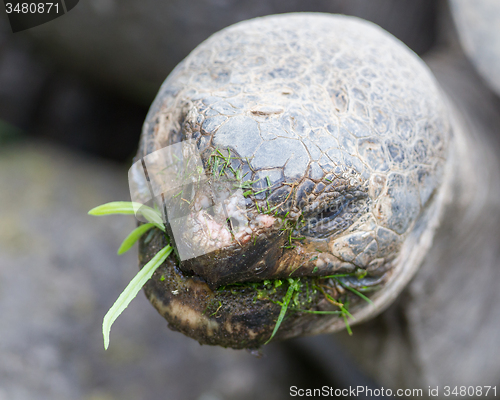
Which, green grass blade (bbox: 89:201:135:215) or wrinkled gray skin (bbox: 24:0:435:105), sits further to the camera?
wrinkled gray skin (bbox: 24:0:435:105)

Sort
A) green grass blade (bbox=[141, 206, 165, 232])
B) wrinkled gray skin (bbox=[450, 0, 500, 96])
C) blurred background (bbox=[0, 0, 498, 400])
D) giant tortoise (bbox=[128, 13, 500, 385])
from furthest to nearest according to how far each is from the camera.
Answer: blurred background (bbox=[0, 0, 498, 400]), wrinkled gray skin (bbox=[450, 0, 500, 96]), green grass blade (bbox=[141, 206, 165, 232]), giant tortoise (bbox=[128, 13, 500, 385])

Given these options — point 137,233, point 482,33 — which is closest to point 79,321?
point 137,233

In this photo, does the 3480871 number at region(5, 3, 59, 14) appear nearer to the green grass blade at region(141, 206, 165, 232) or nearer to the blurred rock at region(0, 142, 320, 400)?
the blurred rock at region(0, 142, 320, 400)

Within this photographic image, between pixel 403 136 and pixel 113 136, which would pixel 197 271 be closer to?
pixel 403 136

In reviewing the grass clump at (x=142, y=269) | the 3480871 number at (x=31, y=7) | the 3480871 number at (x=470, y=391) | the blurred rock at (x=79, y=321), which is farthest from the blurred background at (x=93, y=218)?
the grass clump at (x=142, y=269)

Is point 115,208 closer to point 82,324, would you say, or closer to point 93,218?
point 82,324

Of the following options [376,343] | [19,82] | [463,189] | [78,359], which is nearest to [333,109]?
[463,189]

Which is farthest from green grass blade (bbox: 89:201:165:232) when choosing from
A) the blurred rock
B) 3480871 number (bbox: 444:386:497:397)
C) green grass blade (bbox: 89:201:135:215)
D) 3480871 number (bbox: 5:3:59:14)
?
3480871 number (bbox: 444:386:497:397)
